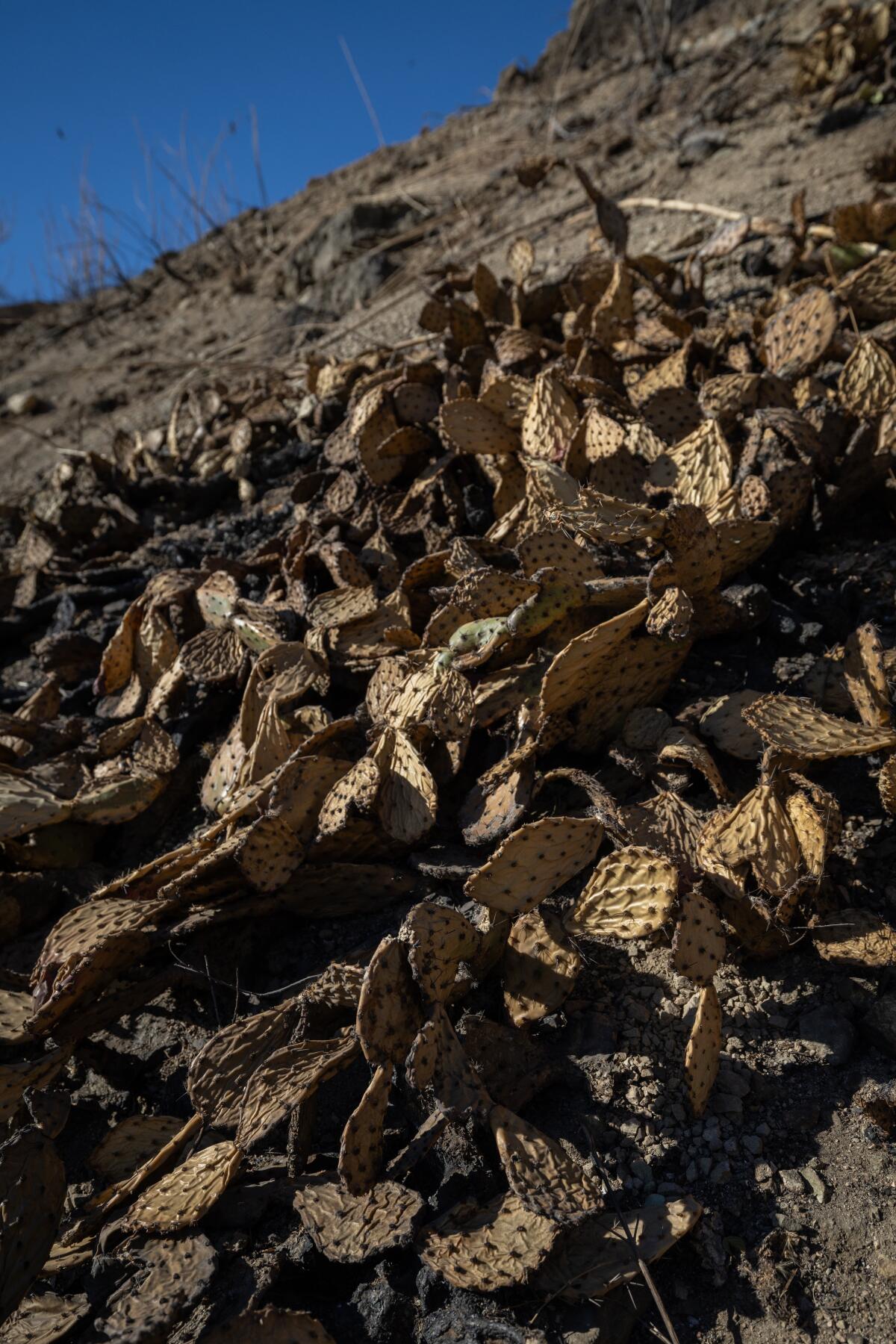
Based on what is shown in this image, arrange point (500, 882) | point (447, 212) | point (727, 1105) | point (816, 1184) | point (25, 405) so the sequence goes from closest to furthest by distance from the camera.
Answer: point (816, 1184) → point (727, 1105) → point (500, 882) → point (447, 212) → point (25, 405)

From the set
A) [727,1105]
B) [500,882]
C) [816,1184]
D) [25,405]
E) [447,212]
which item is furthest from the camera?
[25,405]

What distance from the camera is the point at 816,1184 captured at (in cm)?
137

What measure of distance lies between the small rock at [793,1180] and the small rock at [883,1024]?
0.85 feet

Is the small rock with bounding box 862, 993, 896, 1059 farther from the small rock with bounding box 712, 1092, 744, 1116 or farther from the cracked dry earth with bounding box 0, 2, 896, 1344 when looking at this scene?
the small rock with bounding box 712, 1092, 744, 1116

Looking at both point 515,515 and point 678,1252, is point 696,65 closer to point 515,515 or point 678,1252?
point 515,515

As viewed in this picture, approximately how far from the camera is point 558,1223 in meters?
1.30

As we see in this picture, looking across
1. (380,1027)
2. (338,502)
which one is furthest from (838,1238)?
(338,502)

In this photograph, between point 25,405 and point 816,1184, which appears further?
point 25,405

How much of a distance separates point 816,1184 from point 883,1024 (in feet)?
0.96

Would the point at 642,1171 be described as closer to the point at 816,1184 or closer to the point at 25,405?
the point at 816,1184

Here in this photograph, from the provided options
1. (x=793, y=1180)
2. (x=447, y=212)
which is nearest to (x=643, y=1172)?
(x=793, y=1180)

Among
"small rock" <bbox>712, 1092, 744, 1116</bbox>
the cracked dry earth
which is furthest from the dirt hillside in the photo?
"small rock" <bbox>712, 1092, 744, 1116</bbox>

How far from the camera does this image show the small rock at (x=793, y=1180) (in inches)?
54.1

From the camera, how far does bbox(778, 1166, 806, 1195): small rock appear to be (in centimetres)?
138
